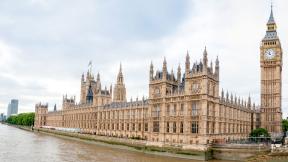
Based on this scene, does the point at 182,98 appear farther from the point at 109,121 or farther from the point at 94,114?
the point at 94,114

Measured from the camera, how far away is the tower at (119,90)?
142 m

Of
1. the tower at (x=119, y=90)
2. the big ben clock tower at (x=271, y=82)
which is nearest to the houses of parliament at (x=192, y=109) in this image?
the big ben clock tower at (x=271, y=82)

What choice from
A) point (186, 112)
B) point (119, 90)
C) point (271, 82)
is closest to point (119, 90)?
point (119, 90)

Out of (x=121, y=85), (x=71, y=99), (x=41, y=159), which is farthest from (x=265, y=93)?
(x=71, y=99)

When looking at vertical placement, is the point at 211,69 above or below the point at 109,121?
above

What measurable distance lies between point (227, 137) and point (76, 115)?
278 ft

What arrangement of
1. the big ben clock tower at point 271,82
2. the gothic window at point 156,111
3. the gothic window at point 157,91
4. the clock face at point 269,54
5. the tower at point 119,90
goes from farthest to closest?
1. the tower at point 119,90
2. the clock face at point 269,54
3. the big ben clock tower at point 271,82
4. the gothic window at point 157,91
5. the gothic window at point 156,111

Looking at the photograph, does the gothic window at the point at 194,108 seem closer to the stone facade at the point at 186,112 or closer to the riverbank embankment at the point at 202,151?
the stone facade at the point at 186,112

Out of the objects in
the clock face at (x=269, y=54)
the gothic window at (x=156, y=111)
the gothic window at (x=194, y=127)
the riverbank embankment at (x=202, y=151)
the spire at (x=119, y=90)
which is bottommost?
the riverbank embankment at (x=202, y=151)

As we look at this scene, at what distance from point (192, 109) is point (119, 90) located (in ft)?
238

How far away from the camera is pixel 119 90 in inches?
5600

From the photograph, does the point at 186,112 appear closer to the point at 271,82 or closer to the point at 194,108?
the point at 194,108

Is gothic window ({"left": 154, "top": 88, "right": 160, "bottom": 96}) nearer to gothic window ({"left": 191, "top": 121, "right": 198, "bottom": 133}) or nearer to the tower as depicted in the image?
gothic window ({"left": 191, "top": 121, "right": 198, "bottom": 133})

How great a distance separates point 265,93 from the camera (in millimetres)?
106688
